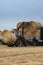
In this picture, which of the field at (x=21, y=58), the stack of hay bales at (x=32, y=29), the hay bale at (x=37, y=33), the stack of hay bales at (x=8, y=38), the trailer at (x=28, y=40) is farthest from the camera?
the hay bale at (x=37, y=33)

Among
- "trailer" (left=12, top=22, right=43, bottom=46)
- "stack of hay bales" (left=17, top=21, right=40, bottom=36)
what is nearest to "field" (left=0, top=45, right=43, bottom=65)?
"trailer" (left=12, top=22, right=43, bottom=46)

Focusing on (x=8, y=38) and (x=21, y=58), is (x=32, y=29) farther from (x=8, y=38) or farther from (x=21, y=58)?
(x=21, y=58)

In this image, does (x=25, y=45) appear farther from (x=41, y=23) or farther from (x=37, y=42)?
(x=41, y=23)

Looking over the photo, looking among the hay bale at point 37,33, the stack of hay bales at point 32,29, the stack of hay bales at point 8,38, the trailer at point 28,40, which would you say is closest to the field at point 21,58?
the stack of hay bales at point 8,38

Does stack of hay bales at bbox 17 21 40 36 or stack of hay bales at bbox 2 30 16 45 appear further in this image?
stack of hay bales at bbox 17 21 40 36

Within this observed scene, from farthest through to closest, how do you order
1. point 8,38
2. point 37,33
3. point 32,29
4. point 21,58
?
point 37,33
point 32,29
point 8,38
point 21,58

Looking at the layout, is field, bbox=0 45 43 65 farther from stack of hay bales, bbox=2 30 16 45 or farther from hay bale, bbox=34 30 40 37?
hay bale, bbox=34 30 40 37

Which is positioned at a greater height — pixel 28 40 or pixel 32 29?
pixel 32 29

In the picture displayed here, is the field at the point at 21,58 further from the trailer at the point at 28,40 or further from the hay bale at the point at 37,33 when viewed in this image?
the hay bale at the point at 37,33

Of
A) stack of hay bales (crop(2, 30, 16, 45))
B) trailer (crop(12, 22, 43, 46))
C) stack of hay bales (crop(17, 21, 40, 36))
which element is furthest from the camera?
stack of hay bales (crop(17, 21, 40, 36))

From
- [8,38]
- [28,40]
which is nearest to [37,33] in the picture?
[28,40]

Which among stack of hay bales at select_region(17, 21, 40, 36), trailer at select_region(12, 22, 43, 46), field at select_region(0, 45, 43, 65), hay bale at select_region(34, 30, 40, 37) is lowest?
field at select_region(0, 45, 43, 65)

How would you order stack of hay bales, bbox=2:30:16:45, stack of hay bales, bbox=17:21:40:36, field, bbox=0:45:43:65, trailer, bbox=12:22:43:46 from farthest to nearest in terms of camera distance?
1. stack of hay bales, bbox=17:21:40:36
2. trailer, bbox=12:22:43:46
3. stack of hay bales, bbox=2:30:16:45
4. field, bbox=0:45:43:65

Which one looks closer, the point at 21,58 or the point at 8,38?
the point at 21,58
